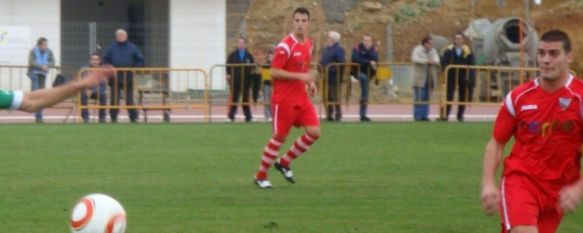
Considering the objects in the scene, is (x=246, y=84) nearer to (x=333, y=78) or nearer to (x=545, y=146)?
(x=333, y=78)

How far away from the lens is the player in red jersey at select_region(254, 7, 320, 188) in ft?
48.6

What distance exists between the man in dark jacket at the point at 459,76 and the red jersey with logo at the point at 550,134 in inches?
780

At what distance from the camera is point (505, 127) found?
27.5 feet

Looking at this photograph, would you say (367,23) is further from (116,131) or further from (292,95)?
(292,95)

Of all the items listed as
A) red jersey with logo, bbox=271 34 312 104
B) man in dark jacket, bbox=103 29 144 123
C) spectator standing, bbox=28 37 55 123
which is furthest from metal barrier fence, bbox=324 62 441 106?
red jersey with logo, bbox=271 34 312 104

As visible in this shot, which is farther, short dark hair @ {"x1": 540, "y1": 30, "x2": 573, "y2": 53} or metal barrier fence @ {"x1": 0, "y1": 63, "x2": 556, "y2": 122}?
metal barrier fence @ {"x1": 0, "y1": 63, "x2": 556, "y2": 122}

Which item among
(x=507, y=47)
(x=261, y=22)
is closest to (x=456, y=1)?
(x=261, y=22)

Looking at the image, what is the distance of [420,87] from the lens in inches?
1128

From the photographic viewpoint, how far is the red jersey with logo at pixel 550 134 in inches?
324

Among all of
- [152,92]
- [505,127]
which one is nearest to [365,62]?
[152,92]

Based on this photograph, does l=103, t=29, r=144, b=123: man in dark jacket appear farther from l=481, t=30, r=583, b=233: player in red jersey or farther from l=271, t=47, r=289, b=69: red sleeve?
l=481, t=30, r=583, b=233: player in red jersey

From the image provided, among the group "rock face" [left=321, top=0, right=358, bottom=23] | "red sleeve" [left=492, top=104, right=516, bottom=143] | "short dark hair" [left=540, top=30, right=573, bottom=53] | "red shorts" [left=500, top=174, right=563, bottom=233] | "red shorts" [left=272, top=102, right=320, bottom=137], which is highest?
"rock face" [left=321, top=0, right=358, bottom=23]

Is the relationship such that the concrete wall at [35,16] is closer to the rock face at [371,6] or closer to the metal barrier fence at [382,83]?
the metal barrier fence at [382,83]

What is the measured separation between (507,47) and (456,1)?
35.0 feet
